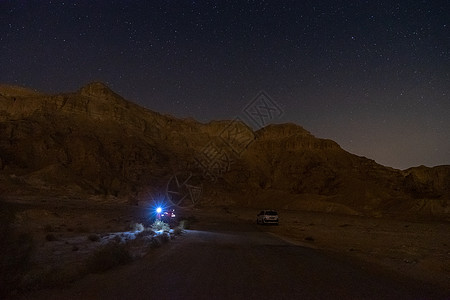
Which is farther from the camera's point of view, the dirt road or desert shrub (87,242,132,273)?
desert shrub (87,242,132,273)

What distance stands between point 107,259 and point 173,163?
3801 inches

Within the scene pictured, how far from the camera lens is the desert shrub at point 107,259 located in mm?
10429

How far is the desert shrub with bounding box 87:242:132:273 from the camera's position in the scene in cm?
1043

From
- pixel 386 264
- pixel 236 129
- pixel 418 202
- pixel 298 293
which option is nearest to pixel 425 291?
pixel 298 293

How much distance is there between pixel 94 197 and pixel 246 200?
42.0m

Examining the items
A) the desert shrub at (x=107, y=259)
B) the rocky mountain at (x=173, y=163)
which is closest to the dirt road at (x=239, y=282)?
the desert shrub at (x=107, y=259)

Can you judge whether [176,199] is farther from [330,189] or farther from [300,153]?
[300,153]

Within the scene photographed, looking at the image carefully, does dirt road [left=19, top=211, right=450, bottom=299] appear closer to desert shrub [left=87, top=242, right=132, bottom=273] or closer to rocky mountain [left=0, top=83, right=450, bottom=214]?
desert shrub [left=87, top=242, right=132, bottom=273]

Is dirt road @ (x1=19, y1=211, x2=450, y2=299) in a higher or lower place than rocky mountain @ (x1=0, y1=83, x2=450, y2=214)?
lower

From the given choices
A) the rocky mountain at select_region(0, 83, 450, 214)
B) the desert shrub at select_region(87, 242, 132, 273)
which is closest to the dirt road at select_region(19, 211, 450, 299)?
the desert shrub at select_region(87, 242, 132, 273)

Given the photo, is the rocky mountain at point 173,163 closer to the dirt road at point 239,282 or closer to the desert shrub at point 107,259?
the desert shrub at point 107,259

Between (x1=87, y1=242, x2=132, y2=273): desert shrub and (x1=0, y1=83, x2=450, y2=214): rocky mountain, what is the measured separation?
60.2 m

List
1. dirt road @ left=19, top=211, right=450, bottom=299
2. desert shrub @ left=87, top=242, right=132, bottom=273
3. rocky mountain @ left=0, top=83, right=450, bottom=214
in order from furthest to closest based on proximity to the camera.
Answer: rocky mountain @ left=0, top=83, right=450, bottom=214
desert shrub @ left=87, top=242, right=132, bottom=273
dirt road @ left=19, top=211, right=450, bottom=299

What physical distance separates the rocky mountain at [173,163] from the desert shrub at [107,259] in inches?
2369
